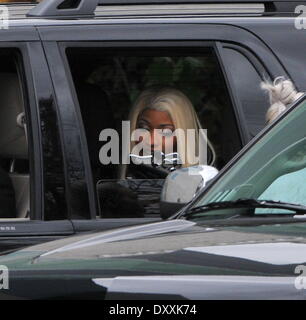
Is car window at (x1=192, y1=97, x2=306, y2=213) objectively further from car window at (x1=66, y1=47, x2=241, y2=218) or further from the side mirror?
car window at (x1=66, y1=47, x2=241, y2=218)

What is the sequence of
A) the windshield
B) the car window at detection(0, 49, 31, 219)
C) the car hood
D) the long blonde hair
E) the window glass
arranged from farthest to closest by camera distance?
the long blonde hair, the car window at detection(0, 49, 31, 219), the window glass, the windshield, the car hood

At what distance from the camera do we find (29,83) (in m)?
4.72

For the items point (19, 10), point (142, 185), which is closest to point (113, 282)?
point (142, 185)

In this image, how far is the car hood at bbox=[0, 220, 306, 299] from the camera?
255 cm

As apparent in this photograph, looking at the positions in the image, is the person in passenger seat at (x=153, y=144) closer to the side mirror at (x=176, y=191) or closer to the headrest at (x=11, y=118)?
the headrest at (x=11, y=118)

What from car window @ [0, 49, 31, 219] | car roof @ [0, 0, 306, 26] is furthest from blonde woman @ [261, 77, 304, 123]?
car window @ [0, 49, 31, 219]

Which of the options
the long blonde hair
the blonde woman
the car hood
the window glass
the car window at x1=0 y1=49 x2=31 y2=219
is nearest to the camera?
the car hood

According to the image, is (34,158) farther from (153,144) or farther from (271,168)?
(271,168)

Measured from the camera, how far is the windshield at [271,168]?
362cm

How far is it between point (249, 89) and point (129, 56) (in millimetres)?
585

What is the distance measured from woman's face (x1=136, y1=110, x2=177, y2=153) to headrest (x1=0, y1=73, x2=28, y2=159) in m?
0.52

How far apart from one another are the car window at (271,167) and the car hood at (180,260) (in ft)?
1.29

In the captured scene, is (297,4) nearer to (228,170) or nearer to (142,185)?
(142,185)

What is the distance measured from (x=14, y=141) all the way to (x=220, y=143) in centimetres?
90
